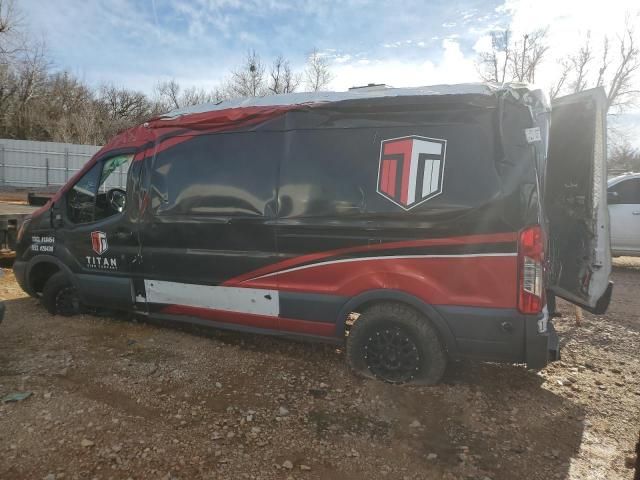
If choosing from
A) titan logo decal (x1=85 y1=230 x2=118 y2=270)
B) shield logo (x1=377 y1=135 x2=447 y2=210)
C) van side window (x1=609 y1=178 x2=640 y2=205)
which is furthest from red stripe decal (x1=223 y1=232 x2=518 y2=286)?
van side window (x1=609 y1=178 x2=640 y2=205)

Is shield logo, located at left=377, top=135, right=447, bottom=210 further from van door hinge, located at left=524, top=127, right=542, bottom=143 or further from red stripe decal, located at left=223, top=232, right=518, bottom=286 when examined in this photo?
van door hinge, located at left=524, top=127, right=542, bottom=143

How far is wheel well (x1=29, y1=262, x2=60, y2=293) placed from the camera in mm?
5035

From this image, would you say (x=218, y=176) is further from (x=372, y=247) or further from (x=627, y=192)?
(x=627, y=192)

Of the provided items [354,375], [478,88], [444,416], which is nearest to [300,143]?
[478,88]

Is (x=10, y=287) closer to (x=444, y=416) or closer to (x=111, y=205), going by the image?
(x=111, y=205)

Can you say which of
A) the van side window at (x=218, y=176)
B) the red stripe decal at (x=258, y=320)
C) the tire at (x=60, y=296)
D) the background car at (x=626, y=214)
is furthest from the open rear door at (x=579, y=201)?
the background car at (x=626, y=214)

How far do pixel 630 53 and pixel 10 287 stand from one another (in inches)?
1218

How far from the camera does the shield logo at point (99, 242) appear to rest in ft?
14.7

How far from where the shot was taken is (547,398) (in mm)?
3363

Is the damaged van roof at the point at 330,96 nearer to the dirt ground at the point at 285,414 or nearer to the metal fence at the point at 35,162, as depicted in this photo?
the dirt ground at the point at 285,414

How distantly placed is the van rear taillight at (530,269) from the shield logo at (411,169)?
70cm

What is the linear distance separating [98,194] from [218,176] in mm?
1681

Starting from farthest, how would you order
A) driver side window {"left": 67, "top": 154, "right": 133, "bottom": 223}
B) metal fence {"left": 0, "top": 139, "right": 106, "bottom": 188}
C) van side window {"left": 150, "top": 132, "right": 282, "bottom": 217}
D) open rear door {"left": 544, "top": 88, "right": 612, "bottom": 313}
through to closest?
1. metal fence {"left": 0, "top": 139, "right": 106, "bottom": 188}
2. driver side window {"left": 67, "top": 154, "right": 133, "bottom": 223}
3. van side window {"left": 150, "top": 132, "right": 282, "bottom": 217}
4. open rear door {"left": 544, "top": 88, "right": 612, "bottom": 313}

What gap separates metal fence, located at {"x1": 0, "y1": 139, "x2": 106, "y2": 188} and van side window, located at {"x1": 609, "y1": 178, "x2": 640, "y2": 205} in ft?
82.6
